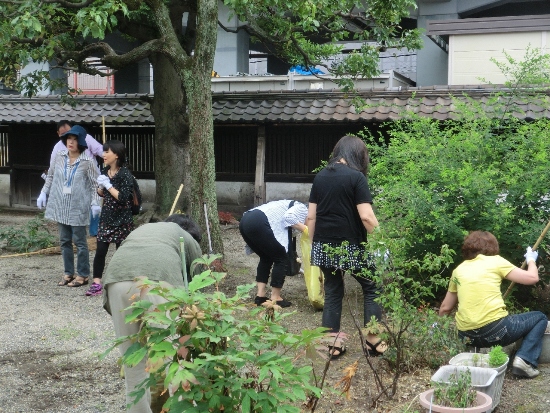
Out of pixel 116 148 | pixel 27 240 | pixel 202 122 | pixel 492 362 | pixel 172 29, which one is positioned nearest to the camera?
pixel 492 362

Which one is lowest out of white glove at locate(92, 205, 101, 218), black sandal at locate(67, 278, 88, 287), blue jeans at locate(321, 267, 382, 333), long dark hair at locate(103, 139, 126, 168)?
black sandal at locate(67, 278, 88, 287)

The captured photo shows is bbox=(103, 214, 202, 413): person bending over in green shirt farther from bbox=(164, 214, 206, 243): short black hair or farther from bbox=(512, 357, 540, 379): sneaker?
bbox=(512, 357, 540, 379): sneaker

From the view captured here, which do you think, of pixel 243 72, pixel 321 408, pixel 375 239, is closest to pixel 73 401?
pixel 321 408

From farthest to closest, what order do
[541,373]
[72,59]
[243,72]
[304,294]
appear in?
[243,72] < [72,59] < [304,294] < [541,373]

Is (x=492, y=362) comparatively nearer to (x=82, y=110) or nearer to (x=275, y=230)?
(x=275, y=230)

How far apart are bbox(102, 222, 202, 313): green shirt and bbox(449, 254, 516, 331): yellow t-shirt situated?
6.88ft

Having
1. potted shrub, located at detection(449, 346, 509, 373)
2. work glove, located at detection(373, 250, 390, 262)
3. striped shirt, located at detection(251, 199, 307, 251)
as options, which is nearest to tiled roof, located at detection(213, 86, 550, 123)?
striped shirt, located at detection(251, 199, 307, 251)

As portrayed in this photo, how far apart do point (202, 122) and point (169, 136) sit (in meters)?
4.09

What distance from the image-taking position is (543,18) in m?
15.6

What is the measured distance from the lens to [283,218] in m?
7.36

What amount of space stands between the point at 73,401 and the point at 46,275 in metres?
4.96

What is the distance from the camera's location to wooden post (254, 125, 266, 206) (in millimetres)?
14914

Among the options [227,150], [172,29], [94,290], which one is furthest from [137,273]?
[227,150]

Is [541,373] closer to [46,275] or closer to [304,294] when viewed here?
[304,294]
